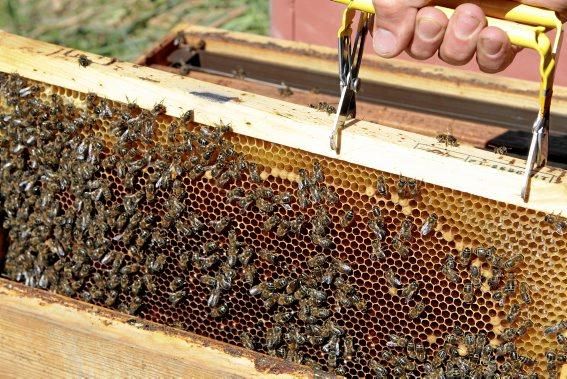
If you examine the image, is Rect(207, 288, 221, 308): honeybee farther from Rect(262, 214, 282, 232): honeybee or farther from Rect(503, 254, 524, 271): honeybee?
Rect(503, 254, 524, 271): honeybee

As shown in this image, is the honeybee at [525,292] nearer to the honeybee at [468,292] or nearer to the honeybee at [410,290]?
the honeybee at [468,292]

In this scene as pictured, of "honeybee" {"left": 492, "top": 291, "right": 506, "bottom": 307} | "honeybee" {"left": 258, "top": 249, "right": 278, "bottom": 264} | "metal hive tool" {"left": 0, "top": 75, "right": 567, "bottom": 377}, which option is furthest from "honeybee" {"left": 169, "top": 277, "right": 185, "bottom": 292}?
"honeybee" {"left": 492, "top": 291, "right": 506, "bottom": 307}

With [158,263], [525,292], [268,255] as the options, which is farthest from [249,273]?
[525,292]

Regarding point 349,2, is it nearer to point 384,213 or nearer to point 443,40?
point 443,40

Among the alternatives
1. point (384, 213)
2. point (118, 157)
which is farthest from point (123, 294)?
point (384, 213)

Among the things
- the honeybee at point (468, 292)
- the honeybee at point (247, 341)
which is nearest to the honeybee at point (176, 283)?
the honeybee at point (247, 341)

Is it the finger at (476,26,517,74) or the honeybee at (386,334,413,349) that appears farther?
the honeybee at (386,334,413,349)
